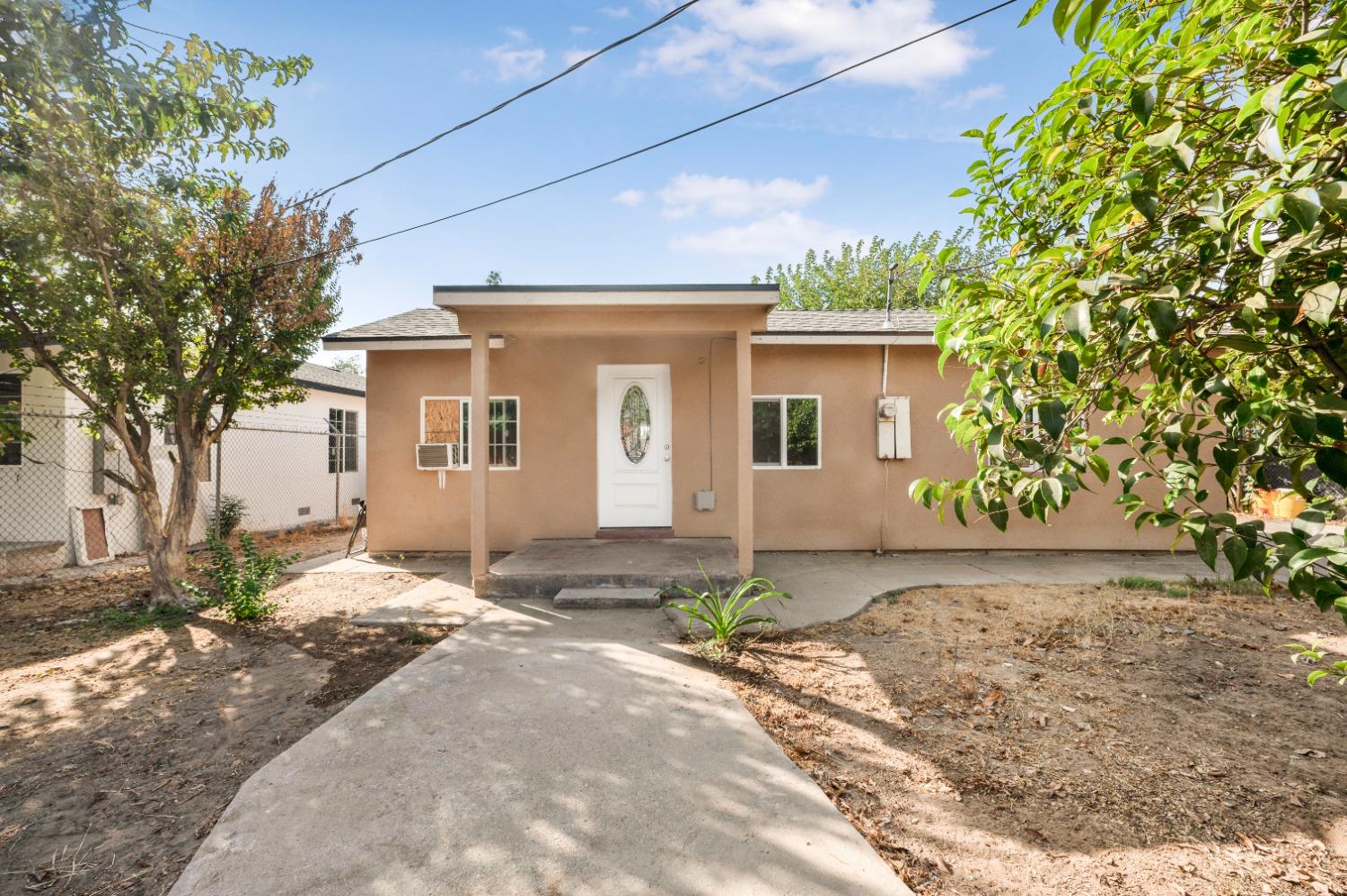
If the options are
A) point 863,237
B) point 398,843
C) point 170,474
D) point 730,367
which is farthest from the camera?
point 863,237

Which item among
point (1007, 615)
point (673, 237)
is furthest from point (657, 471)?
point (673, 237)

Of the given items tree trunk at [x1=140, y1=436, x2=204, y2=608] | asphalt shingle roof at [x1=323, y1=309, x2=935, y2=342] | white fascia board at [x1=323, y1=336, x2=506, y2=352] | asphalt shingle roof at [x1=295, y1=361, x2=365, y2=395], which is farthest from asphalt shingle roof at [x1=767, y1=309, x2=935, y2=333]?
asphalt shingle roof at [x1=295, y1=361, x2=365, y2=395]

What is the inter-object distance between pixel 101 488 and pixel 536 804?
8953 mm

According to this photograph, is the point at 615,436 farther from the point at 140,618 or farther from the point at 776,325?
the point at 140,618

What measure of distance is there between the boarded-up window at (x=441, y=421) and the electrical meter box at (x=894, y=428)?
18.5ft

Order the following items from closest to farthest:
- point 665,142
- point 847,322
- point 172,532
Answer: point 172,532, point 665,142, point 847,322

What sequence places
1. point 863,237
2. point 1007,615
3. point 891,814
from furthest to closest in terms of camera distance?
point 863,237 < point 1007,615 < point 891,814

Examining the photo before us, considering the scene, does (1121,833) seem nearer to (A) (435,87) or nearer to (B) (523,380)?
(B) (523,380)

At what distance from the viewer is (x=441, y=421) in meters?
7.78

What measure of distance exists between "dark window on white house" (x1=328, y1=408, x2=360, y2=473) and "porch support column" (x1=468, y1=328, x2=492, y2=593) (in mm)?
7674

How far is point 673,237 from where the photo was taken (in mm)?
13281

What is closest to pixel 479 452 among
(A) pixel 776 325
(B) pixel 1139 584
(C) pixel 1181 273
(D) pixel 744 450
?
(D) pixel 744 450

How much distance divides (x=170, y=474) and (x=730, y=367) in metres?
8.78

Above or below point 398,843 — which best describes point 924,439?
above
